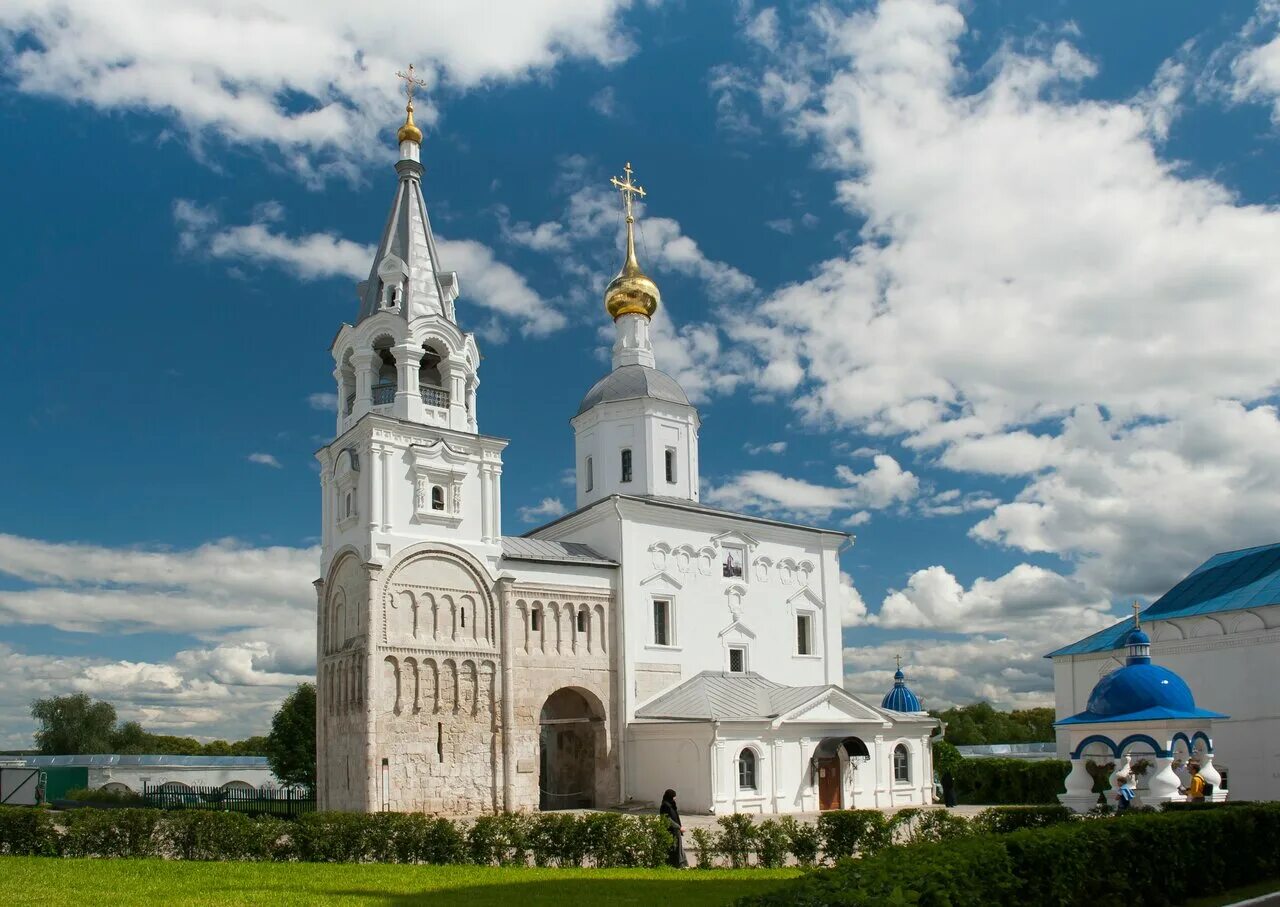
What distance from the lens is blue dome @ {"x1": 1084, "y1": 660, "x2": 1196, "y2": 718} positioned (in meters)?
16.3

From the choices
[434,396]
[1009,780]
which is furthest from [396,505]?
[1009,780]

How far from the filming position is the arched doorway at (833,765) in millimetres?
27141

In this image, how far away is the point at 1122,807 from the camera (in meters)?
14.9

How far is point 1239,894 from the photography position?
12.2 m

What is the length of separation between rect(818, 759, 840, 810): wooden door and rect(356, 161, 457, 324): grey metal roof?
1500 centimetres

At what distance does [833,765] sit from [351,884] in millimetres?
17606

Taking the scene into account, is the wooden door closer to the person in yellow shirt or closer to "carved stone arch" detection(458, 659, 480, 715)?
"carved stone arch" detection(458, 659, 480, 715)

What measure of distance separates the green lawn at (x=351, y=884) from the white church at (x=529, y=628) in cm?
1023

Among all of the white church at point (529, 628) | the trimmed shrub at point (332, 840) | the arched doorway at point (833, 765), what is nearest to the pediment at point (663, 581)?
the white church at point (529, 628)

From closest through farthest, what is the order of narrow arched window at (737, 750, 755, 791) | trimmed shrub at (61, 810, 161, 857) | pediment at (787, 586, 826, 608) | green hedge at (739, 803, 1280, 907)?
green hedge at (739, 803, 1280, 907) < trimmed shrub at (61, 810, 161, 857) < narrow arched window at (737, 750, 755, 791) < pediment at (787, 586, 826, 608)

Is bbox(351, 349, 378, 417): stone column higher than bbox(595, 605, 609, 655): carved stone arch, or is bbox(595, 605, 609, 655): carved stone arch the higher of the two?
bbox(351, 349, 378, 417): stone column

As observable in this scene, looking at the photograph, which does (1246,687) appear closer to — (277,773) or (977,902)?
(977,902)

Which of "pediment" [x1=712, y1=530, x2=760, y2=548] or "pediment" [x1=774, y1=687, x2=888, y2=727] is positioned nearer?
"pediment" [x1=774, y1=687, x2=888, y2=727]

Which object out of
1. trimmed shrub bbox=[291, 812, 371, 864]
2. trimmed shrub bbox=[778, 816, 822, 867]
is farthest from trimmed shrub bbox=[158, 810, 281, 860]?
trimmed shrub bbox=[778, 816, 822, 867]
